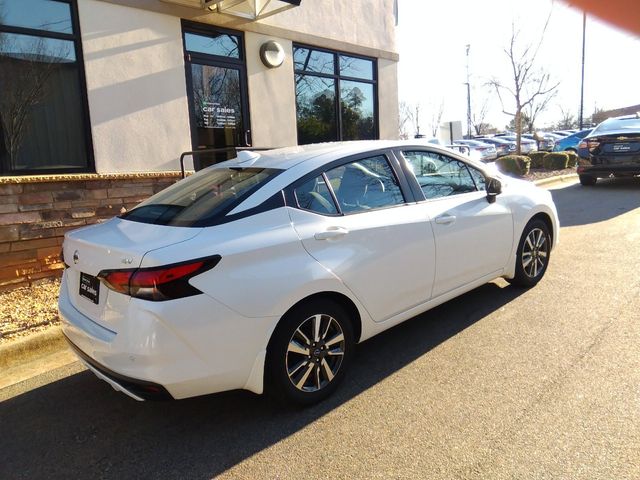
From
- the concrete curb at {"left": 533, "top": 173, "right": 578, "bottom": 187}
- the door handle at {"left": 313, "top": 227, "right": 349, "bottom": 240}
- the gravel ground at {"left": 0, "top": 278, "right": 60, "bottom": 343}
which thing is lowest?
the gravel ground at {"left": 0, "top": 278, "right": 60, "bottom": 343}

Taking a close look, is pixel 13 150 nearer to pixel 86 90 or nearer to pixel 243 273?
pixel 86 90

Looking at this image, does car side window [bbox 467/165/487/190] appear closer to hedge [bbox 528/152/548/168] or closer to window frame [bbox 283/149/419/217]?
window frame [bbox 283/149/419/217]

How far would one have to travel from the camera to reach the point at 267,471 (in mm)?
2496

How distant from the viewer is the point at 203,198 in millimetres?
3154

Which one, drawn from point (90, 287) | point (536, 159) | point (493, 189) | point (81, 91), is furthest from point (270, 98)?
point (536, 159)

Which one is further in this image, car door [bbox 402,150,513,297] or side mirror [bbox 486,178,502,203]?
side mirror [bbox 486,178,502,203]

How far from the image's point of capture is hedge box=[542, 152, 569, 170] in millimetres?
15578

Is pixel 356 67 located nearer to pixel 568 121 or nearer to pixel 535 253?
pixel 535 253

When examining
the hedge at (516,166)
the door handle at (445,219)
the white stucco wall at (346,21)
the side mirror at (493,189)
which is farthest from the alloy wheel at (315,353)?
the hedge at (516,166)

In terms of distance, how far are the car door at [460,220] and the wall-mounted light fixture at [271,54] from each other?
4688mm

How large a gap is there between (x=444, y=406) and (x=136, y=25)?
6.02 metres

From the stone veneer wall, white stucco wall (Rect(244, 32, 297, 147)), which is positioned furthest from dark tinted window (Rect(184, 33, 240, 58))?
the stone veneer wall

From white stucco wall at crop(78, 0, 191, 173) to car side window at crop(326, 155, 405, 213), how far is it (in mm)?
4072

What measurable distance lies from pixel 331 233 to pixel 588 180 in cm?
1122
